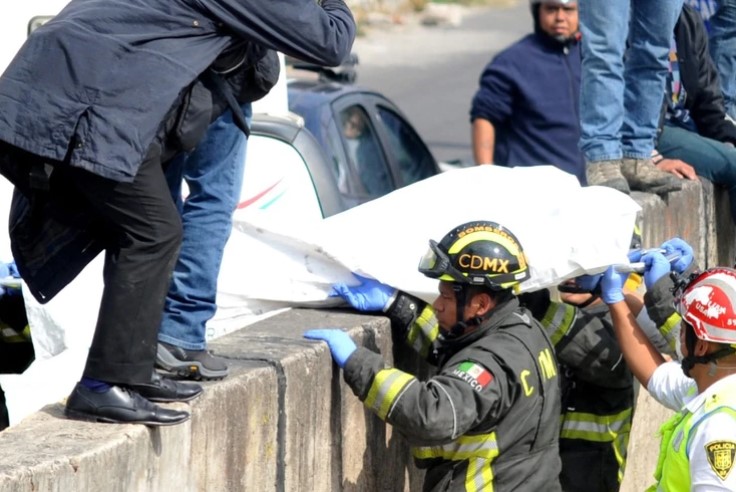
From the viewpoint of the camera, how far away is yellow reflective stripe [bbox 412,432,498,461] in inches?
172

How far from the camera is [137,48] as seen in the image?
3.39 metres

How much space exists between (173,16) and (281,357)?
107 cm

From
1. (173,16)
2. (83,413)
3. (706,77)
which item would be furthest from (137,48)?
(706,77)

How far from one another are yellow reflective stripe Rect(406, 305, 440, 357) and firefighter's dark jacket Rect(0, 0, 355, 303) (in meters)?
1.30

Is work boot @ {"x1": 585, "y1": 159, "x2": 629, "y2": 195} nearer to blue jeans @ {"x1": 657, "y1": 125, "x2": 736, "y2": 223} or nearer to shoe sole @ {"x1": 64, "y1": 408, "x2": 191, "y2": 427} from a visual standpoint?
blue jeans @ {"x1": 657, "y1": 125, "x2": 736, "y2": 223}

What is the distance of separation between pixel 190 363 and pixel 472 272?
1.04 metres

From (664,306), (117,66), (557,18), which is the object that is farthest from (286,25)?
(557,18)

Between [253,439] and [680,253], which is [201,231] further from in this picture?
[680,253]

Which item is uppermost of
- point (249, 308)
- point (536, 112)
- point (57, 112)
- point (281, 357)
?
point (57, 112)

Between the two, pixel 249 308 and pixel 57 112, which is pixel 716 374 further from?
pixel 57 112

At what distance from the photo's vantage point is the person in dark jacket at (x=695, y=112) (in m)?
7.23

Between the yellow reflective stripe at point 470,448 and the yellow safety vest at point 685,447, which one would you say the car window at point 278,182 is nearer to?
the yellow reflective stripe at point 470,448

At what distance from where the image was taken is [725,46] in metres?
7.82

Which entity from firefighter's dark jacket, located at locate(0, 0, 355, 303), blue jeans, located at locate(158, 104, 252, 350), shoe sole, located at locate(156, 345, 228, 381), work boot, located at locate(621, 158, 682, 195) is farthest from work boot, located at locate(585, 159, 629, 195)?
shoe sole, located at locate(156, 345, 228, 381)
